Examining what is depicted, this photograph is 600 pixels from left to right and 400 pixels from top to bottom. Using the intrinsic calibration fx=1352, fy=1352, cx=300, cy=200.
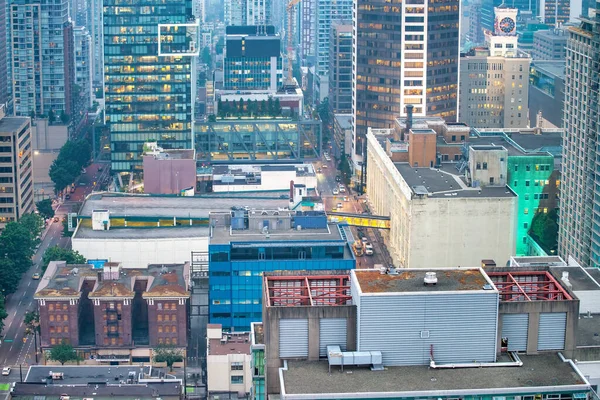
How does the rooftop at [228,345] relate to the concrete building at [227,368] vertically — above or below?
above

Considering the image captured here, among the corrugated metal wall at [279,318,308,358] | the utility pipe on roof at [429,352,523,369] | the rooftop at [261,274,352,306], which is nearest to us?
the utility pipe on roof at [429,352,523,369]

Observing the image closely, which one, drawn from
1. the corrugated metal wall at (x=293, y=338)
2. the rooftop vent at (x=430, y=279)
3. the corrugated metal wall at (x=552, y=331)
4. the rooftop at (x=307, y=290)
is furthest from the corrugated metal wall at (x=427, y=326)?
the rooftop at (x=307, y=290)

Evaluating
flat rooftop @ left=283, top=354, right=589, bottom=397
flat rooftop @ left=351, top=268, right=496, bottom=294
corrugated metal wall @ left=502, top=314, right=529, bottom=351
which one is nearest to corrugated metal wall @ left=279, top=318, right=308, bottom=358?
flat rooftop @ left=283, top=354, right=589, bottom=397

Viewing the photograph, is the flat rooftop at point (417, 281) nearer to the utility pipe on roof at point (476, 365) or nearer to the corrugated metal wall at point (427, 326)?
the corrugated metal wall at point (427, 326)

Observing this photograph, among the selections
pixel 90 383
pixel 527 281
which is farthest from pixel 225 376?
pixel 527 281

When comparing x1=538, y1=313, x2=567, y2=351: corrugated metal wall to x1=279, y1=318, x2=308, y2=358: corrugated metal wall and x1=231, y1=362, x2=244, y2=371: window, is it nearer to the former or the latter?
x1=279, y1=318, x2=308, y2=358: corrugated metal wall

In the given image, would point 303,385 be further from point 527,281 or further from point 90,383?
point 90,383
